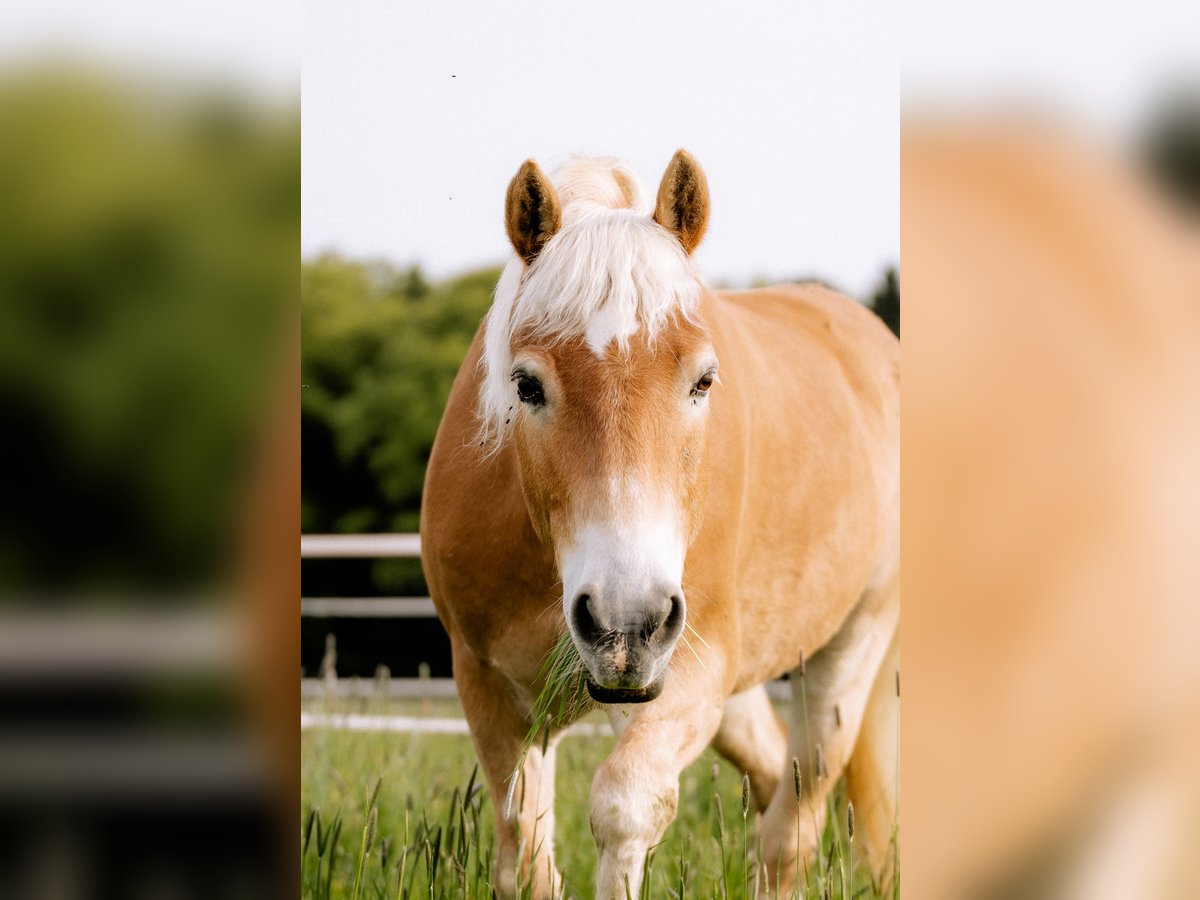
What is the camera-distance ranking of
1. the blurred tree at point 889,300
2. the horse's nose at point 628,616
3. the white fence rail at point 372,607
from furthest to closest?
the white fence rail at point 372,607, the blurred tree at point 889,300, the horse's nose at point 628,616

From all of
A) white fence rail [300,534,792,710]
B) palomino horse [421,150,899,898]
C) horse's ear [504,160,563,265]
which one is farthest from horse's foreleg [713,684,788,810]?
horse's ear [504,160,563,265]

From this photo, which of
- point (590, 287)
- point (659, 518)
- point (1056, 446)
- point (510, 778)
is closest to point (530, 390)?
point (590, 287)

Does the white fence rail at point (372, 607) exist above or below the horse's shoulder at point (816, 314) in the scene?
below

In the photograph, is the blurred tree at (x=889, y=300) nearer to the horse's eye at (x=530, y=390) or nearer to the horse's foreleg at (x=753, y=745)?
the horse's eye at (x=530, y=390)

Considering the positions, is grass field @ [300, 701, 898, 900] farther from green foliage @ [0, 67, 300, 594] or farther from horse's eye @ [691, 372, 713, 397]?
horse's eye @ [691, 372, 713, 397]

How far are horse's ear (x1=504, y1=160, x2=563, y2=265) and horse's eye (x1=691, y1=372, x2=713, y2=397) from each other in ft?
1.27

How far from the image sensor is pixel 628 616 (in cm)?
165

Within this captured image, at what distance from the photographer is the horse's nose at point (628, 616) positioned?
165cm

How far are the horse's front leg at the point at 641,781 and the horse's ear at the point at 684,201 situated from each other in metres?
0.81

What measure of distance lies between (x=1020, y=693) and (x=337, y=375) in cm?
160

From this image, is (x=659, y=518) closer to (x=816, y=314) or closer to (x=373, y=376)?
(x=373, y=376)

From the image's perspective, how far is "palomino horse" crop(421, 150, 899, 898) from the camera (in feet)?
5.77

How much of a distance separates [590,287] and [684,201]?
0.87 ft

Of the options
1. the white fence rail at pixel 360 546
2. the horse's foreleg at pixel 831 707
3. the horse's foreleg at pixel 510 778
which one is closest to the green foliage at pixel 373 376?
the white fence rail at pixel 360 546
